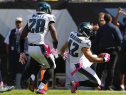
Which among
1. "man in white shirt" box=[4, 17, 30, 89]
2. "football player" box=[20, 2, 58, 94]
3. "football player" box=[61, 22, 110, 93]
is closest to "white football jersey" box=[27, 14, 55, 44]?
"football player" box=[20, 2, 58, 94]

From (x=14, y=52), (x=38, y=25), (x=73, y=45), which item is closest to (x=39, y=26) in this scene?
(x=38, y=25)

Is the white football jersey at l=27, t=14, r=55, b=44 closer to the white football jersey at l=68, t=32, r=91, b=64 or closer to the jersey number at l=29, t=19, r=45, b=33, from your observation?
the jersey number at l=29, t=19, r=45, b=33

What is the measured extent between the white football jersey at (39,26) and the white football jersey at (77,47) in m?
0.55

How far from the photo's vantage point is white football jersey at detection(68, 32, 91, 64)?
283 inches

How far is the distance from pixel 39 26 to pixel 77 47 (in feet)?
2.91

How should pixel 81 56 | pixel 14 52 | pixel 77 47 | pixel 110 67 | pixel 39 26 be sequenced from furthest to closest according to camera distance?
1. pixel 14 52
2. pixel 110 67
3. pixel 39 26
4. pixel 81 56
5. pixel 77 47

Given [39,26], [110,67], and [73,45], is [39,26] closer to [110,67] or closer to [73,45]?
[73,45]

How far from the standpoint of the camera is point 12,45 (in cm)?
1034

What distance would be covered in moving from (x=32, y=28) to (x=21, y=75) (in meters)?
3.26

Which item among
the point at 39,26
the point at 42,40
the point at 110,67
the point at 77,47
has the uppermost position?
the point at 39,26

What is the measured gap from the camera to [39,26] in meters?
7.54

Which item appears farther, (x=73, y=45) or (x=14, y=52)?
(x=14, y=52)

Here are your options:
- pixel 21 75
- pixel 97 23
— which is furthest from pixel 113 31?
Answer: pixel 21 75

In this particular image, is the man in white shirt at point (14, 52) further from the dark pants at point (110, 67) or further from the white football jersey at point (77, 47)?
the white football jersey at point (77, 47)
